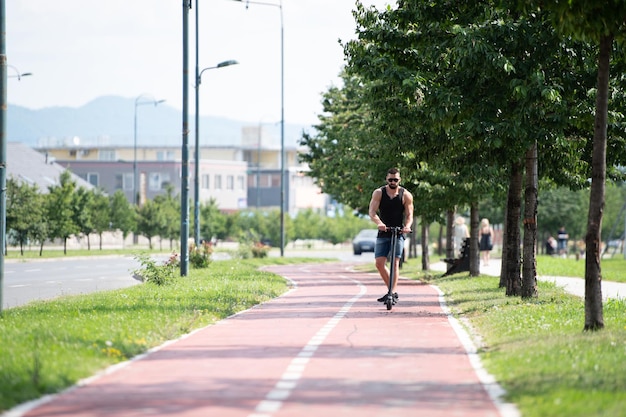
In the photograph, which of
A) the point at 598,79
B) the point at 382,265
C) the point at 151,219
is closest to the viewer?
the point at 598,79

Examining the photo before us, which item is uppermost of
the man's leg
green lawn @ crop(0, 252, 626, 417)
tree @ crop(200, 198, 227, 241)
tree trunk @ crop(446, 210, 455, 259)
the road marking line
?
tree @ crop(200, 198, 227, 241)

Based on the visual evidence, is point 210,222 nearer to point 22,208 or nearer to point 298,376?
point 22,208

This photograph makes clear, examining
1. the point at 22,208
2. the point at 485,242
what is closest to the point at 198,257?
the point at 485,242

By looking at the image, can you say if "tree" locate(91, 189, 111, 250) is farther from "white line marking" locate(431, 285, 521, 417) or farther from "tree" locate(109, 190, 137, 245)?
"white line marking" locate(431, 285, 521, 417)

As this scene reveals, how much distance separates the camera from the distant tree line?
213 ft

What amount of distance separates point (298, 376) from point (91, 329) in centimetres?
460

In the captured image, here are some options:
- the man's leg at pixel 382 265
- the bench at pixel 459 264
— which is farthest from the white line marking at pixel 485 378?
the bench at pixel 459 264

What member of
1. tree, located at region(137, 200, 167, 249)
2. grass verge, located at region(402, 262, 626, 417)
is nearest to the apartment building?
tree, located at region(137, 200, 167, 249)

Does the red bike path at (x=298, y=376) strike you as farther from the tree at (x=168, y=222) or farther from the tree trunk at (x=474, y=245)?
the tree at (x=168, y=222)

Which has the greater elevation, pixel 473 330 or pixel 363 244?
pixel 363 244

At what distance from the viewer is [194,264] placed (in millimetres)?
43625

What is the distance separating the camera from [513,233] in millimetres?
25578

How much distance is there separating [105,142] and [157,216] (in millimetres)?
80606

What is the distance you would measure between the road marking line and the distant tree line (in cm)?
4981
